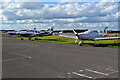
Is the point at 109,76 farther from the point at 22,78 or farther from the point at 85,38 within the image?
the point at 85,38

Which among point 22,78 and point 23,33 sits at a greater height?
point 23,33

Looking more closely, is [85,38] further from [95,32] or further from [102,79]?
[102,79]

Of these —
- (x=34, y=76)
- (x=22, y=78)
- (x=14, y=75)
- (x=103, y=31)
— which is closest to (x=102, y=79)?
(x=34, y=76)

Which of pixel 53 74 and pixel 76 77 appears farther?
pixel 53 74

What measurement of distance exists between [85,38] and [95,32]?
9.52 feet

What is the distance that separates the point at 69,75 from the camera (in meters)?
8.24

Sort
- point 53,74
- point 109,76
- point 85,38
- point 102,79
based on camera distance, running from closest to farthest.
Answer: point 102,79 < point 109,76 < point 53,74 < point 85,38

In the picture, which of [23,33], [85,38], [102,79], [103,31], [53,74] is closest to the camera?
[102,79]

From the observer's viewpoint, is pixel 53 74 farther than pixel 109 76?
Yes

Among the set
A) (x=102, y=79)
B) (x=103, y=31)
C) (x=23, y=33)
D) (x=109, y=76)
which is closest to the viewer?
(x=102, y=79)

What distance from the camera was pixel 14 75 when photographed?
841cm

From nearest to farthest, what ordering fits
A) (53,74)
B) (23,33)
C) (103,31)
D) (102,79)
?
(102,79) < (53,74) < (103,31) < (23,33)

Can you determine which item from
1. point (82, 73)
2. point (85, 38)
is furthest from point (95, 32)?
point (82, 73)

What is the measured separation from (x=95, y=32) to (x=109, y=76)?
20262 mm
